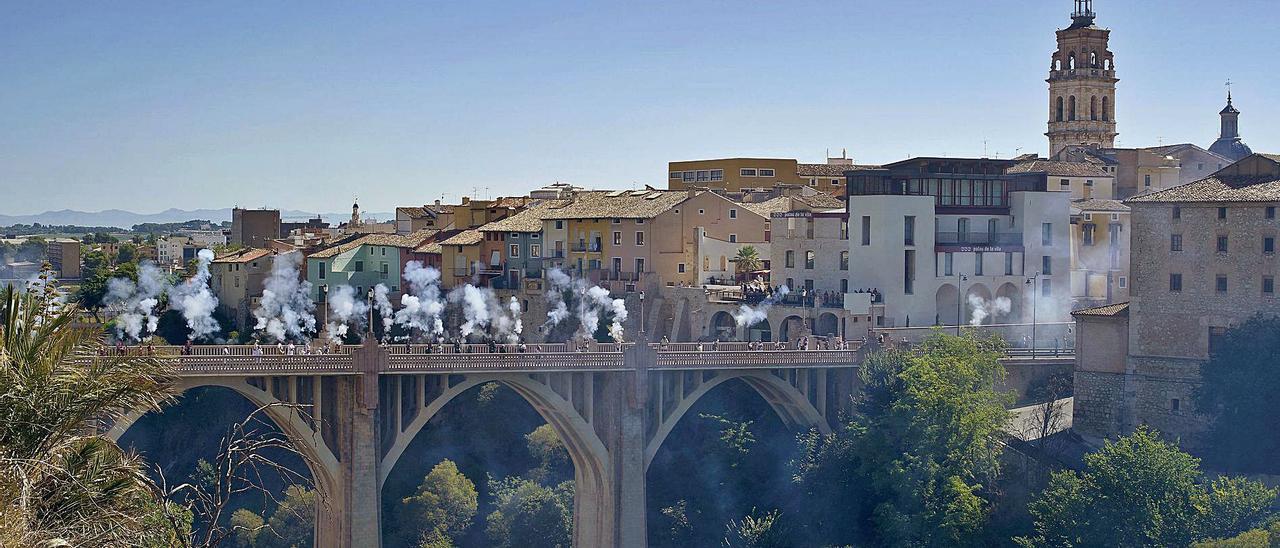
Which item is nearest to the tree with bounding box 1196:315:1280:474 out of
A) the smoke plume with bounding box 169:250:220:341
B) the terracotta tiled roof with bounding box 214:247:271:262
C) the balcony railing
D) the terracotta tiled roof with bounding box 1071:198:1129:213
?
the balcony railing

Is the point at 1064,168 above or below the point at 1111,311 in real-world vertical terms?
above

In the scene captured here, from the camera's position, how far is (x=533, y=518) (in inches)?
2798

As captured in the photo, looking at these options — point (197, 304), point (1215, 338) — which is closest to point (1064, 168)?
point (1215, 338)

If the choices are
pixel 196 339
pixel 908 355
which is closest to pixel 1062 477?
pixel 908 355

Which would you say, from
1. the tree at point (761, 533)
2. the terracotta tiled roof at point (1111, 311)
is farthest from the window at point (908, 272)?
the tree at point (761, 533)

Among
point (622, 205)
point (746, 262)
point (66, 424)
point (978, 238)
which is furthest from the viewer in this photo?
point (622, 205)

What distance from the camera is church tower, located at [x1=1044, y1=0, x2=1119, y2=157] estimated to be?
108562mm

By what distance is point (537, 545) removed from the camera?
7062 centimetres

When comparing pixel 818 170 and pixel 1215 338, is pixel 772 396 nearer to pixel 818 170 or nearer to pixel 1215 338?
pixel 1215 338

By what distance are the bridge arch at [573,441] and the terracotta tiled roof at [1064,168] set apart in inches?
1238

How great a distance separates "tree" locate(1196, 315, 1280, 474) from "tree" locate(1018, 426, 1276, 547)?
75.4 inches

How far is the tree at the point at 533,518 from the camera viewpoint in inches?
2776

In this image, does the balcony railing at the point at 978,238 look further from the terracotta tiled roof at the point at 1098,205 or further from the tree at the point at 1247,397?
the tree at the point at 1247,397

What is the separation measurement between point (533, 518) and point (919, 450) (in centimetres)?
1962
